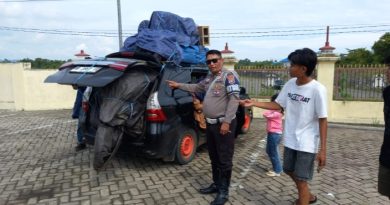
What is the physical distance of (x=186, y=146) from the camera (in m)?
5.57

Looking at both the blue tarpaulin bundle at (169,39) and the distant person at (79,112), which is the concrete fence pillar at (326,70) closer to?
the blue tarpaulin bundle at (169,39)

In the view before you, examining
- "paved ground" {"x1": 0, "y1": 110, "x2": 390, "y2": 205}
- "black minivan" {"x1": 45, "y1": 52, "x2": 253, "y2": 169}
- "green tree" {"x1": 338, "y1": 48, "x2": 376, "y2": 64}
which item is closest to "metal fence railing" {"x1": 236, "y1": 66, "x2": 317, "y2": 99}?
"paved ground" {"x1": 0, "y1": 110, "x2": 390, "y2": 205}

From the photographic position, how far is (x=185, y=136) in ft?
17.9

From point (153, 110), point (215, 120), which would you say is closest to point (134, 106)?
point (153, 110)

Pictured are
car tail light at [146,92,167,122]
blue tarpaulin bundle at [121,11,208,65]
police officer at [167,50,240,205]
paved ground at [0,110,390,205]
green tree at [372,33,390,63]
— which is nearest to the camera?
police officer at [167,50,240,205]

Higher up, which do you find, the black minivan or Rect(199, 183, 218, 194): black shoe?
the black minivan

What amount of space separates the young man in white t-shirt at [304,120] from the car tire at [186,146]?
2111 mm

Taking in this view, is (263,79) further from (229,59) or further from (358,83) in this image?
(358,83)

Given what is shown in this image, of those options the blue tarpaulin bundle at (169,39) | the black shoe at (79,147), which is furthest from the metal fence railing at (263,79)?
the black shoe at (79,147)

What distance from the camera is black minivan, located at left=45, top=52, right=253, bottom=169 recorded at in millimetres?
4496

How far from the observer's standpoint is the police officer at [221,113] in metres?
3.84

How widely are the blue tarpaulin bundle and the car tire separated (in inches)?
44.0

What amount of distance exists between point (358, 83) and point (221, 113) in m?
8.24

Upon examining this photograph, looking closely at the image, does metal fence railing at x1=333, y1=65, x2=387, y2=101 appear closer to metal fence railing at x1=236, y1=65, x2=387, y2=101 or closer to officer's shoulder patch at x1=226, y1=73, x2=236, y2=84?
metal fence railing at x1=236, y1=65, x2=387, y2=101
